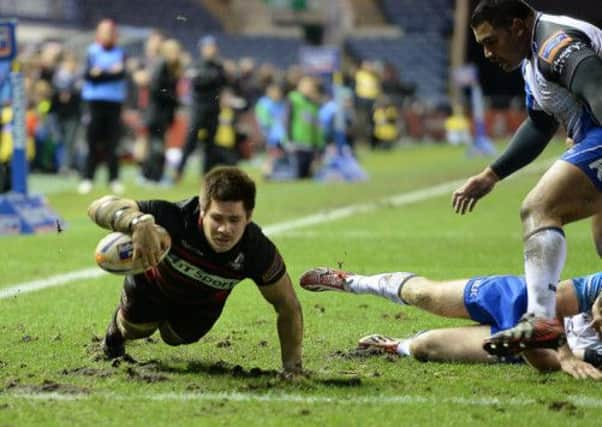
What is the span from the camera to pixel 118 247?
605cm

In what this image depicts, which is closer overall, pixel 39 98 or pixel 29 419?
pixel 29 419

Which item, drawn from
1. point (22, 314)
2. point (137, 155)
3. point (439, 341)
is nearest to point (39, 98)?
point (137, 155)

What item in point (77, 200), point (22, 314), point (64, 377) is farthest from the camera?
point (77, 200)

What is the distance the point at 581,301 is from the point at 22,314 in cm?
357

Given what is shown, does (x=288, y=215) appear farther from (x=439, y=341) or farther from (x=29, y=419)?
(x=29, y=419)

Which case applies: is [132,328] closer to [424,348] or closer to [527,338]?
[424,348]

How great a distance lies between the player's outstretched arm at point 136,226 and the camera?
6.00m

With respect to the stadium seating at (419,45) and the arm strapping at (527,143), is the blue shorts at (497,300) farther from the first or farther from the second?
the stadium seating at (419,45)

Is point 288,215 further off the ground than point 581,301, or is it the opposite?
point 581,301

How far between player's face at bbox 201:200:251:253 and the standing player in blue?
120 cm

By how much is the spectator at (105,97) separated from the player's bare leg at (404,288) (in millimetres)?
11778

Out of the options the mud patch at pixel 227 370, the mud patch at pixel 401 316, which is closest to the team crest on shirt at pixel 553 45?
the mud patch at pixel 227 370

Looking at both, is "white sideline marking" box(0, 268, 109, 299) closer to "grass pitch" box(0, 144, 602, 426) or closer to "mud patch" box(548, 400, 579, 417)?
"grass pitch" box(0, 144, 602, 426)

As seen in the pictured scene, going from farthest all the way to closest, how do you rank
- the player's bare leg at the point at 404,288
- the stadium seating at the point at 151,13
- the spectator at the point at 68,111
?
the stadium seating at the point at 151,13 < the spectator at the point at 68,111 < the player's bare leg at the point at 404,288
